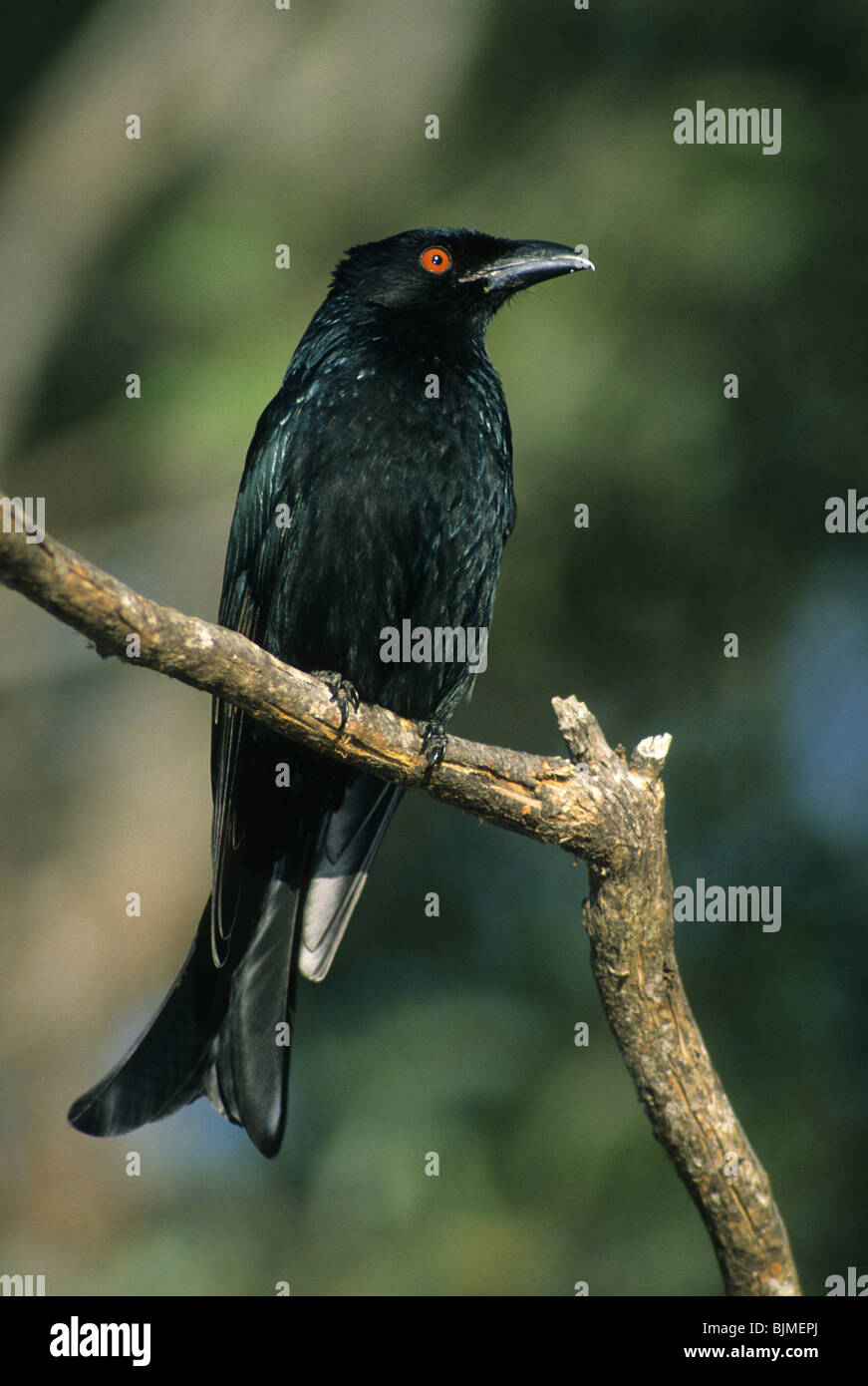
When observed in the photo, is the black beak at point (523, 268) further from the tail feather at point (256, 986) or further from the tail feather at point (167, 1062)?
the tail feather at point (167, 1062)

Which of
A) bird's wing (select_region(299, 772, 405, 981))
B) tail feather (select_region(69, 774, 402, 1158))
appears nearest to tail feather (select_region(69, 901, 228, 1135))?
tail feather (select_region(69, 774, 402, 1158))

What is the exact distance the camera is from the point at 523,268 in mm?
4141

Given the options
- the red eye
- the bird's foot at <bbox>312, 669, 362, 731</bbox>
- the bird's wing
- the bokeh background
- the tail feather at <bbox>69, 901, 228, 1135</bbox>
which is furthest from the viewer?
the bokeh background

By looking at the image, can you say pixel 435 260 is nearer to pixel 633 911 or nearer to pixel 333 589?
pixel 333 589

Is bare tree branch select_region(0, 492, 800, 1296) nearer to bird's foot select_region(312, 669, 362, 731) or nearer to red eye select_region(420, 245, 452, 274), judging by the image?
bird's foot select_region(312, 669, 362, 731)

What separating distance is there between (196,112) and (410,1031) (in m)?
5.23

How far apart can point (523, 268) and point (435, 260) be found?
0.28 metres

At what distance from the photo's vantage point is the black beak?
4.12 m

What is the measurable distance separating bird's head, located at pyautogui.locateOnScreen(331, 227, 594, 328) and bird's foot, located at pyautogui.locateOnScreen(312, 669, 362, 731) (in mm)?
1235

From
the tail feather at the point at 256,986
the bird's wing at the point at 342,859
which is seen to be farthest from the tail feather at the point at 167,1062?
the bird's wing at the point at 342,859

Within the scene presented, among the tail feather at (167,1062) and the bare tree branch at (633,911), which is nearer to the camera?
the bare tree branch at (633,911)

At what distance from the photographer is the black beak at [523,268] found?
412 cm

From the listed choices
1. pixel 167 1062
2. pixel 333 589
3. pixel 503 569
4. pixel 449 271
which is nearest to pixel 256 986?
pixel 167 1062

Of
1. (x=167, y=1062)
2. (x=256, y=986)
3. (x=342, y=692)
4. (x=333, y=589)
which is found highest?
(x=333, y=589)
